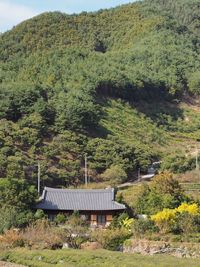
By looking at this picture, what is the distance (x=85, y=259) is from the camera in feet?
87.0

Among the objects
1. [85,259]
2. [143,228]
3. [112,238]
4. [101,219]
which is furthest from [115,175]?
[85,259]

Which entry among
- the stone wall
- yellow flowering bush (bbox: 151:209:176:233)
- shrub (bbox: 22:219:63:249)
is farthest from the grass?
yellow flowering bush (bbox: 151:209:176:233)

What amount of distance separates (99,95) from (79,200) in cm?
4031

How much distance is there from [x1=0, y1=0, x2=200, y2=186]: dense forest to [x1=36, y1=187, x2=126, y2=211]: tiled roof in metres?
5.36

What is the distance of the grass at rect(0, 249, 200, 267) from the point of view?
25.3 meters

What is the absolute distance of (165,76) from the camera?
96.9 metres

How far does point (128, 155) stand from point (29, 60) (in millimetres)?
40336

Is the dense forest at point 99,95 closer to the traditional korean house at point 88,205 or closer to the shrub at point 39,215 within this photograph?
the traditional korean house at point 88,205

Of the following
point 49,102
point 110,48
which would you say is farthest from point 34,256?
point 110,48

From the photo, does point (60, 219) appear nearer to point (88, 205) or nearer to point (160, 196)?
point (88, 205)

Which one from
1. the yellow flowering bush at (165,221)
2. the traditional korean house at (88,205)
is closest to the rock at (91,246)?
the yellow flowering bush at (165,221)

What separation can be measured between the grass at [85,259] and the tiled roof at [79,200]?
11884 mm

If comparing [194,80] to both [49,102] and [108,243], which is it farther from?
[108,243]

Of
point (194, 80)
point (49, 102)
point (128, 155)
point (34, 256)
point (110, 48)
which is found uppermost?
point (110, 48)
